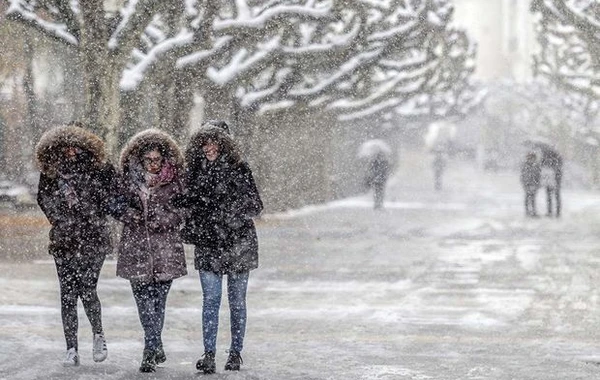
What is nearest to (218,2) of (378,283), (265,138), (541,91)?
Answer: (378,283)

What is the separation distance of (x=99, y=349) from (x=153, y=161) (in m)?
1.20

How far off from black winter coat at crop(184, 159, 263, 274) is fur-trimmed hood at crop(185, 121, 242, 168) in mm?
37

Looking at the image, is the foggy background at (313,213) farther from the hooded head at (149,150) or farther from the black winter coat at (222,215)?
the hooded head at (149,150)

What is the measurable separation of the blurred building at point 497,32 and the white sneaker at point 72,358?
11132 cm

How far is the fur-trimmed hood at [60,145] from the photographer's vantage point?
23.4 ft

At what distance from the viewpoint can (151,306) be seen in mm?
7117

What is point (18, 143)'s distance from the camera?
1008 inches

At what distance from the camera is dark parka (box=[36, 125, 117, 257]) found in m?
7.12

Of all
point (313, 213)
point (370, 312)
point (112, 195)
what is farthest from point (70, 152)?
point (313, 213)

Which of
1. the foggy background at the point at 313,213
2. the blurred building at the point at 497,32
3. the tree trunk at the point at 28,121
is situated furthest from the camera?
the blurred building at the point at 497,32

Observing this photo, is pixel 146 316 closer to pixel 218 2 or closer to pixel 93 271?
pixel 93 271

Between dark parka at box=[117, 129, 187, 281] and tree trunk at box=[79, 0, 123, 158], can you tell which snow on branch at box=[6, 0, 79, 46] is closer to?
tree trunk at box=[79, 0, 123, 158]

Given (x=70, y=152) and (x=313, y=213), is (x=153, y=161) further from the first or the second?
(x=313, y=213)

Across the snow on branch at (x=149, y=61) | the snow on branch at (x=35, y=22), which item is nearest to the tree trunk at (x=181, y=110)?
the snow on branch at (x=149, y=61)
